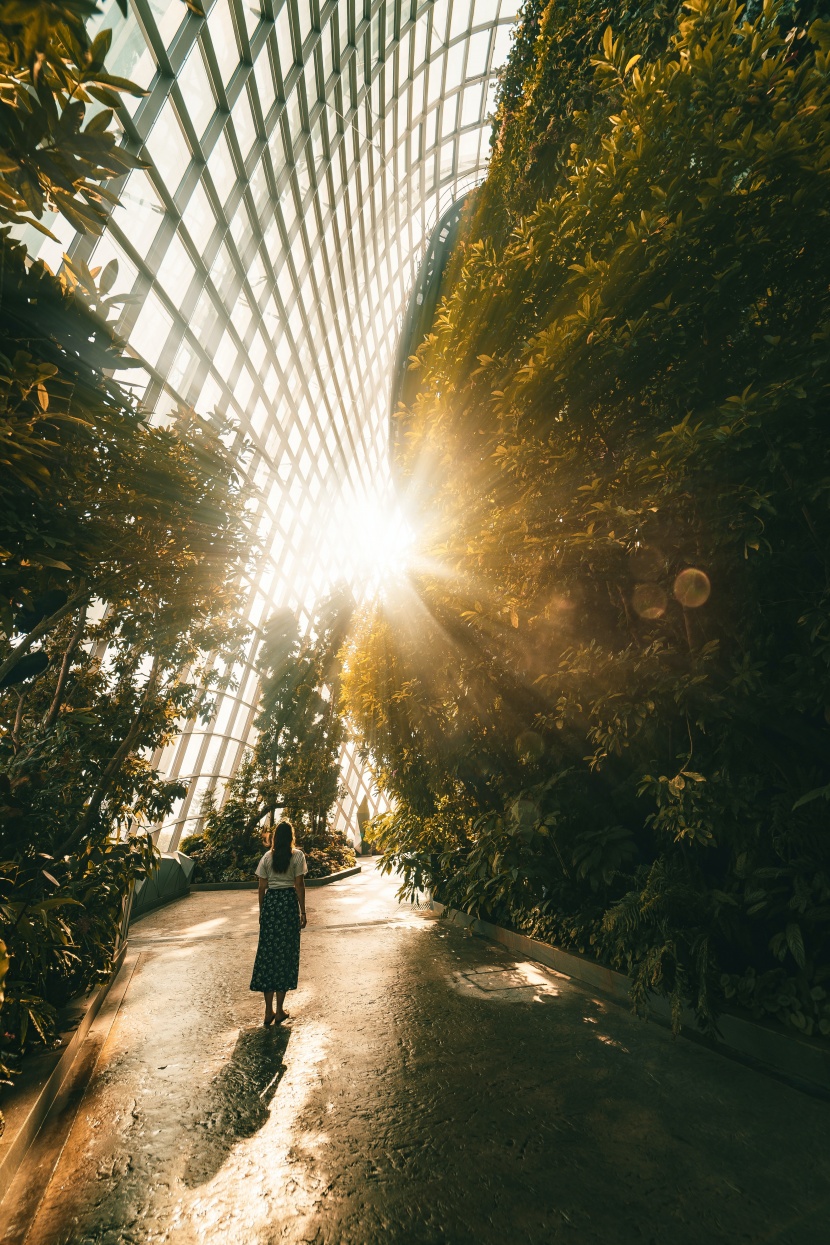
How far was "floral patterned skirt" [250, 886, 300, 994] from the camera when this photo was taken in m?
4.12

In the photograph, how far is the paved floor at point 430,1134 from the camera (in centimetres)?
186

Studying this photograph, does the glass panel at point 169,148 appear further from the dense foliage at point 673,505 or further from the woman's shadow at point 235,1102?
the woman's shadow at point 235,1102

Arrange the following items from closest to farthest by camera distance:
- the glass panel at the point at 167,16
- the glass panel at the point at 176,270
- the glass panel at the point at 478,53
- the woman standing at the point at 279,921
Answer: the woman standing at the point at 279,921, the glass panel at the point at 167,16, the glass panel at the point at 176,270, the glass panel at the point at 478,53

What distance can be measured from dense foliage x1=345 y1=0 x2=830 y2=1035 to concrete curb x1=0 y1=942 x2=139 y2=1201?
3103 mm

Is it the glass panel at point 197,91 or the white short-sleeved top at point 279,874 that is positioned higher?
the glass panel at point 197,91

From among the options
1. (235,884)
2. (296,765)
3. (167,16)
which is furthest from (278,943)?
(296,765)

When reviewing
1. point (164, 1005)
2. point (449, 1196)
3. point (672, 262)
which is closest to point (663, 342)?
point (672, 262)

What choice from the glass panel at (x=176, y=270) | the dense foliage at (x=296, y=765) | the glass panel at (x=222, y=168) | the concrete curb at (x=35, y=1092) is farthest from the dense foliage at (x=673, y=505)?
the dense foliage at (x=296, y=765)

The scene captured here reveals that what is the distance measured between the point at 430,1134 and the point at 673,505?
321 centimetres

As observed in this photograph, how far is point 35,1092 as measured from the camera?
2.63 m

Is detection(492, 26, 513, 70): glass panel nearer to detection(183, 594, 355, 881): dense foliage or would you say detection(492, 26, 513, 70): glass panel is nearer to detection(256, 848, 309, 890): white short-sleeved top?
detection(183, 594, 355, 881): dense foliage

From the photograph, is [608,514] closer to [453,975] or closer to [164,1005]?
[453,975]

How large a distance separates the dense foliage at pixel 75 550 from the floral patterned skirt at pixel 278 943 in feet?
3.88

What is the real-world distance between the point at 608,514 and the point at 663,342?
3.12ft
